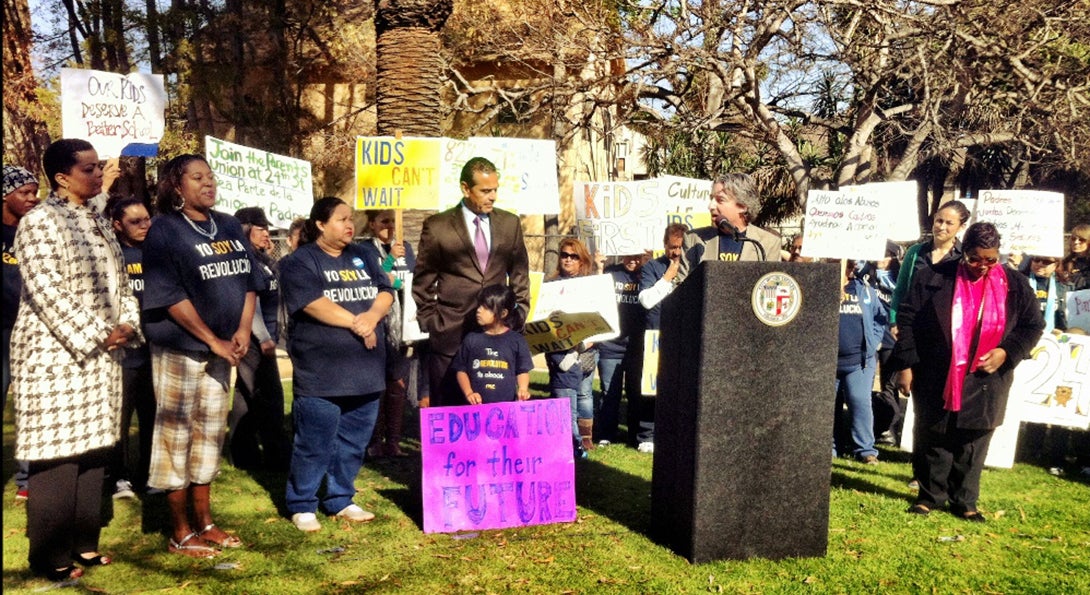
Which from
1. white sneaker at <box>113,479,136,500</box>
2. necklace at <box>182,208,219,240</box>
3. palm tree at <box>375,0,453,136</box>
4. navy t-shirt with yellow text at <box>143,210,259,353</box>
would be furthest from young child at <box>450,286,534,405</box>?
palm tree at <box>375,0,453,136</box>

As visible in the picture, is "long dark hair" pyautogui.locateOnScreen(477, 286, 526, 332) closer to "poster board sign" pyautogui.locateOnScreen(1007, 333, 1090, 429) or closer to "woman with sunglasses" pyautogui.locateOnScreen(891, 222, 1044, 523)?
"woman with sunglasses" pyautogui.locateOnScreen(891, 222, 1044, 523)

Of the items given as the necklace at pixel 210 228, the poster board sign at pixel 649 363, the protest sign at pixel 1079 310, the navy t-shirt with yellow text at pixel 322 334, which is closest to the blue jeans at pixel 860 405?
the poster board sign at pixel 649 363

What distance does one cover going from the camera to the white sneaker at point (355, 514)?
585cm

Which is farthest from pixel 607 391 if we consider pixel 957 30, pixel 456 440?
pixel 957 30

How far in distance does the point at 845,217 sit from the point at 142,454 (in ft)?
20.0

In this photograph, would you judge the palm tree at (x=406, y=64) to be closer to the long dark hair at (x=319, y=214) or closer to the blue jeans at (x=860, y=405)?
the long dark hair at (x=319, y=214)

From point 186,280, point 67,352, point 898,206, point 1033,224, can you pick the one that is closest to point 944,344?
point 898,206

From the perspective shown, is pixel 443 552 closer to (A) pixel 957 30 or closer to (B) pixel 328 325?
(B) pixel 328 325

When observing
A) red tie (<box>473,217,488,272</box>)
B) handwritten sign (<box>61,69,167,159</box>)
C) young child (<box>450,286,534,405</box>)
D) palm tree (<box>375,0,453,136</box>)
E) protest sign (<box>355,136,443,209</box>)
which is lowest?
young child (<box>450,286,534,405</box>)

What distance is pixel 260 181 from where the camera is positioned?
9586 millimetres

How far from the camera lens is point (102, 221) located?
4.81 m

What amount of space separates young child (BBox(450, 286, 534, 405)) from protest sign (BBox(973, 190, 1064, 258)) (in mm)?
5120

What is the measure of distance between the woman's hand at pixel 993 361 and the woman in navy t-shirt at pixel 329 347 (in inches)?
145

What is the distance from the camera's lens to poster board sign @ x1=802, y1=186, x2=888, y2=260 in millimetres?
8461
